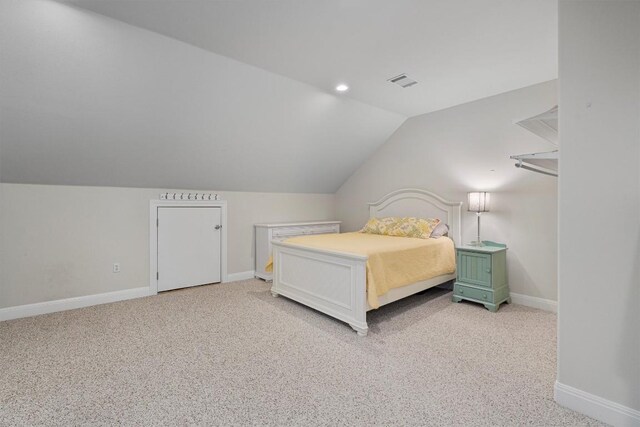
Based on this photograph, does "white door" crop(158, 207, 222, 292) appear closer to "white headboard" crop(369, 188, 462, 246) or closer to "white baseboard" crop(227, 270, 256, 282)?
"white baseboard" crop(227, 270, 256, 282)

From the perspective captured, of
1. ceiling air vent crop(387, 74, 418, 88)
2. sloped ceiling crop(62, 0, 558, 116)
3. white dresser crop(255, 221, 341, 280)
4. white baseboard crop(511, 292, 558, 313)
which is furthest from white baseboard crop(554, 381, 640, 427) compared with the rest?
white dresser crop(255, 221, 341, 280)

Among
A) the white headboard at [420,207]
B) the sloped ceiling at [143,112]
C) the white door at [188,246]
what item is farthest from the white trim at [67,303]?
the white headboard at [420,207]

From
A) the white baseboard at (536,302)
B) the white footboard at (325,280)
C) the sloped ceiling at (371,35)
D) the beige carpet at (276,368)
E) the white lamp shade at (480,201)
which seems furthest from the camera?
the white lamp shade at (480,201)

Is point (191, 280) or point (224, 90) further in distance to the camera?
point (191, 280)

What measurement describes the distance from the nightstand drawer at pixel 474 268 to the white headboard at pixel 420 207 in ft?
1.63

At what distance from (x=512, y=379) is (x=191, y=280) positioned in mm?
3691

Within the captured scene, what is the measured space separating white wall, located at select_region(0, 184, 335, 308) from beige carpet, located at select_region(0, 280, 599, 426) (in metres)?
0.33

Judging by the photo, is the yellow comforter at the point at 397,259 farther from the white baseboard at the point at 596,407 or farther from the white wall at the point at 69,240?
the white wall at the point at 69,240

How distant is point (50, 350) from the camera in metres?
2.42

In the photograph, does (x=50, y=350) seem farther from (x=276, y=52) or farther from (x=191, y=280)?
(x=276, y=52)

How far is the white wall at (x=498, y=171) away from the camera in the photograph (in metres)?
3.39

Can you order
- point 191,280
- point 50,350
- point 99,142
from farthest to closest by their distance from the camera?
point 191,280 → point 99,142 → point 50,350

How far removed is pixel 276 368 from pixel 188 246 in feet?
8.39

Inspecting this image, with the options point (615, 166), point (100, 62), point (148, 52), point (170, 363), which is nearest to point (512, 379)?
point (615, 166)
